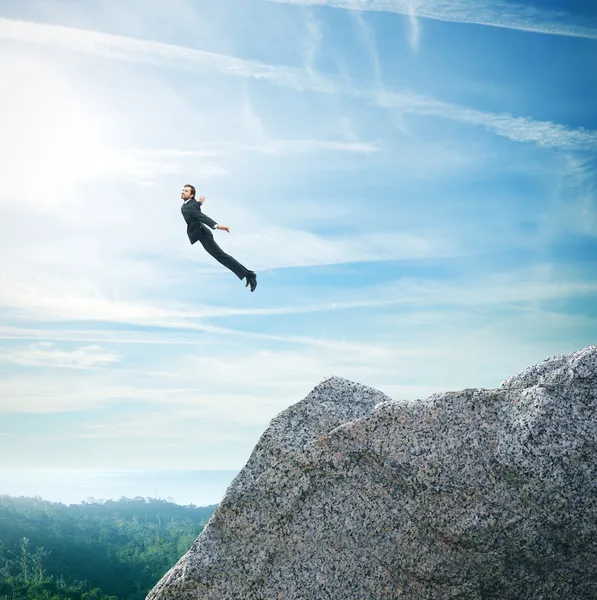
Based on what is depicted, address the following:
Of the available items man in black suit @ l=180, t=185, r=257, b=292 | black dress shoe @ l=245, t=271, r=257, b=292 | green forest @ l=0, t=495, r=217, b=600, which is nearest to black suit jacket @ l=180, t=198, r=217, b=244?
man in black suit @ l=180, t=185, r=257, b=292

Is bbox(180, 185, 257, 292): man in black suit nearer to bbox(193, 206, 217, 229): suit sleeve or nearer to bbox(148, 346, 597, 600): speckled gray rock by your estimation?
bbox(193, 206, 217, 229): suit sleeve

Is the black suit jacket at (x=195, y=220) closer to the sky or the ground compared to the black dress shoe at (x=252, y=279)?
closer to the sky

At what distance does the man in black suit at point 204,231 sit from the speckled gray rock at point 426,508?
6502mm

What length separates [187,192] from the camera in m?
14.2

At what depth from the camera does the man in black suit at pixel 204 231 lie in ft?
46.4

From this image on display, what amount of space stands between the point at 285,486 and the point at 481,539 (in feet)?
7.87

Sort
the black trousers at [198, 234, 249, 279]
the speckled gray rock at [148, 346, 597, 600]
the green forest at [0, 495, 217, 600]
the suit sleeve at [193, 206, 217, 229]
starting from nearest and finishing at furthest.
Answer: the speckled gray rock at [148, 346, 597, 600] < the suit sleeve at [193, 206, 217, 229] < the black trousers at [198, 234, 249, 279] < the green forest at [0, 495, 217, 600]

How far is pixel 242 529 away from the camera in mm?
8430

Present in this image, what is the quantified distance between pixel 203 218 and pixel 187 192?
650 millimetres

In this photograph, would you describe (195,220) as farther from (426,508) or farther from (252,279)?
(426,508)

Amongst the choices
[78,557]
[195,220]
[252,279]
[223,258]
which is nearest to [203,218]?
[195,220]

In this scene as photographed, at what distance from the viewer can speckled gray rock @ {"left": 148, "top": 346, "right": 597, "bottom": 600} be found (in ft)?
25.5

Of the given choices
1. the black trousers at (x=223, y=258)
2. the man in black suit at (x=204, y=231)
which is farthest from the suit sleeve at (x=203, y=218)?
the black trousers at (x=223, y=258)

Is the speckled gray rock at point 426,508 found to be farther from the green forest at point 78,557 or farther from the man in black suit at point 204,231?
the green forest at point 78,557
